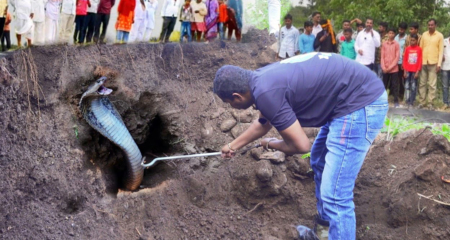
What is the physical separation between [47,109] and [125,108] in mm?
1115

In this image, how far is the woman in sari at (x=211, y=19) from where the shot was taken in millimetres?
7454

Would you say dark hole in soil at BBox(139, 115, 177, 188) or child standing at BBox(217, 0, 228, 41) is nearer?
dark hole in soil at BBox(139, 115, 177, 188)

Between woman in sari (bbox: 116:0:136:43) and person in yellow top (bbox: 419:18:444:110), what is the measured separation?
524 centimetres

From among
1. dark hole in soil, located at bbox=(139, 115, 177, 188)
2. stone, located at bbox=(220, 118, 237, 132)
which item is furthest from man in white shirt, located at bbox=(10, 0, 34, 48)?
stone, located at bbox=(220, 118, 237, 132)

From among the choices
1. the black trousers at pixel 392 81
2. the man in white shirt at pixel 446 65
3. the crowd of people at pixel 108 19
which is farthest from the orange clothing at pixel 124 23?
the man in white shirt at pixel 446 65

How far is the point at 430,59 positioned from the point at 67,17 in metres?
6.30

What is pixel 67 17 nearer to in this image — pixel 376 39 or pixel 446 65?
pixel 376 39

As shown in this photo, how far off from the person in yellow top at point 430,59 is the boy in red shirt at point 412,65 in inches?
5.7

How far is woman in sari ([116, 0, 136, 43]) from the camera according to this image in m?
6.44

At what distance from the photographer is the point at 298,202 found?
5.07 metres

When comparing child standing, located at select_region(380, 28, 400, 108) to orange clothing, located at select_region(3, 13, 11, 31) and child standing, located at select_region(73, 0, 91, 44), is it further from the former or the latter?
orange clothing, located at select_region(3, 13, 11, 31)

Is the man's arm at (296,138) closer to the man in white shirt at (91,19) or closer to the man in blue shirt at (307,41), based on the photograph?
the man in white shirt at (91,19)

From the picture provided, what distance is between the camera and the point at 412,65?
8.65 m

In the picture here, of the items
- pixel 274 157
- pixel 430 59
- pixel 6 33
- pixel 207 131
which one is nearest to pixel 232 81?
pixel 274 157
